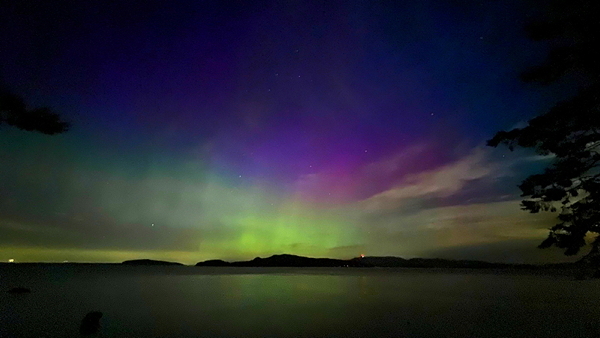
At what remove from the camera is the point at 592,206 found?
8375 millimetres

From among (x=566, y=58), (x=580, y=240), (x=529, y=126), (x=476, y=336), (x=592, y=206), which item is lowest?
(x=476, y=336)

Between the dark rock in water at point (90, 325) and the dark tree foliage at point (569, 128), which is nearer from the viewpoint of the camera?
the dark tree foliage at point (569, 128)

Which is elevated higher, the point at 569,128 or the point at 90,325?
the point at 569,128

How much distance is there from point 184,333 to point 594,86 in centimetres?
1887

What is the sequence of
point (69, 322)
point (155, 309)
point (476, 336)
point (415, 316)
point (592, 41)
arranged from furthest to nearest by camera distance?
point (155, 309), point (415, 316), point (69, 322), point (476, 336), point (592, 41)

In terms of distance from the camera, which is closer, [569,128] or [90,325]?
[569,128]

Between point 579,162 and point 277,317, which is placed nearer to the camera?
point 579,162

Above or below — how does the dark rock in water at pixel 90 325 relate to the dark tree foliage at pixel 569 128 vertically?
below

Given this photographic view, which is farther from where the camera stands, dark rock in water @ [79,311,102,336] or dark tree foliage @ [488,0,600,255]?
dark rock in water @ [79,311,102,336]

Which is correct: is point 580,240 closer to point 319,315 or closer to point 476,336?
point 476,336

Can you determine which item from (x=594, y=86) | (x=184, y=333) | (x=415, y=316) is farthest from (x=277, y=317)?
(x=594, y=86)

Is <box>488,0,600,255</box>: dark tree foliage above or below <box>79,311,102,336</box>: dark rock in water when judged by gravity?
above

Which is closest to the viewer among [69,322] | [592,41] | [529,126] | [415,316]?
[592,41]

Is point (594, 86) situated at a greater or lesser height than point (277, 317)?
greater
